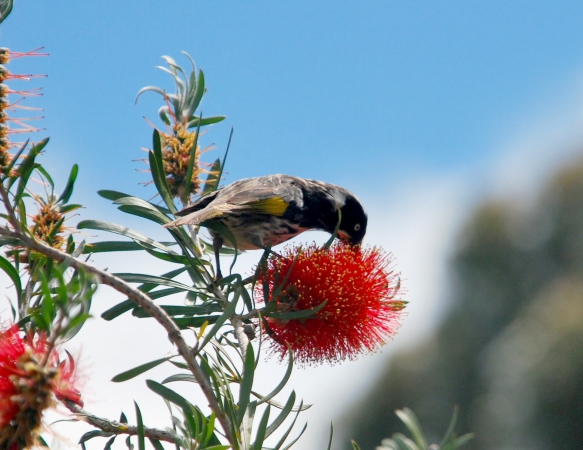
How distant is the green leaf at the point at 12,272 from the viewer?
1.96 meters

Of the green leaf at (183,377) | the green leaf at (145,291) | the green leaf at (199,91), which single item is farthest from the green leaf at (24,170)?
the green leaf at (199,91)

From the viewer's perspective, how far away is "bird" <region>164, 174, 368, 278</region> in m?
2.82

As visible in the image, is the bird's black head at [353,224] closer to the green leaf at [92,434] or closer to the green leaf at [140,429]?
the green leaf at [92,434]

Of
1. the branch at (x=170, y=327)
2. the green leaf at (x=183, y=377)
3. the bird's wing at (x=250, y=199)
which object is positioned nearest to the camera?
the branch at (x=170, y=327)

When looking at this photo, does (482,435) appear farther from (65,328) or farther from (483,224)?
(65,328)

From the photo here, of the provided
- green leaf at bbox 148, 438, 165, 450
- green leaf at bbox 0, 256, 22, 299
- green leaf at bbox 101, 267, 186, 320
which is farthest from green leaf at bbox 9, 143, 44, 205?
green leaf at bbox 148, 438, 165, 450

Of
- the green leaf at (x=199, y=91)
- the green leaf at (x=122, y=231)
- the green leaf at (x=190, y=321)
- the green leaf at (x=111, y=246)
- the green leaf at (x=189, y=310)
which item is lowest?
the green leaf at (x=190, y=321)

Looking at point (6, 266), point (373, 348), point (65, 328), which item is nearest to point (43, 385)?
point (65, 328)

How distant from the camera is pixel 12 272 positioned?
200 cm

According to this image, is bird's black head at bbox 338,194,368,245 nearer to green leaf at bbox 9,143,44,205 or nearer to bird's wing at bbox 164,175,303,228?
bird's wing at bbox 164,175,303,228

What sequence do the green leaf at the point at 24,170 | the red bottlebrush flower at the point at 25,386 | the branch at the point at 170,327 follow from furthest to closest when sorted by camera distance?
the green leaf at the point at 24,170
the branch at the point at 170,327
the red bottlebrush flower at the point at 25,386

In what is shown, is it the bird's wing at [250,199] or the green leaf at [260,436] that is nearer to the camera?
the green leaf at [260,436]

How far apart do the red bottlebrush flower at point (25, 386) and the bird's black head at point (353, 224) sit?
2.42 m

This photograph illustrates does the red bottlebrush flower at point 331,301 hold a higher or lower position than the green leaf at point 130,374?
higher
